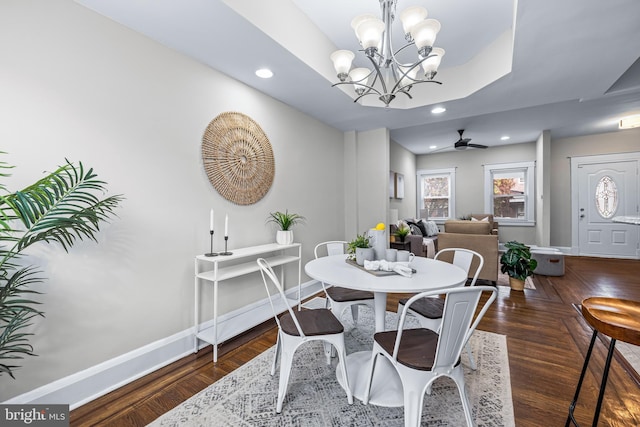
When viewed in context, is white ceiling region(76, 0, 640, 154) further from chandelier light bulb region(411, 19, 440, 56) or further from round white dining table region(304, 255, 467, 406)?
round white dining table region(304, 255, 467, 406)

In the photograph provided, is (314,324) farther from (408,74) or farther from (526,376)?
(408,74)

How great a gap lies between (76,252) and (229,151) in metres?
1.41

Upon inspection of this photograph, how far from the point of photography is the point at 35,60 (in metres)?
1.58

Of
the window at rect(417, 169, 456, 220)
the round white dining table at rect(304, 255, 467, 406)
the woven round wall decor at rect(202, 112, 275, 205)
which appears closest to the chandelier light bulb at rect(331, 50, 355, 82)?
the woven round wall decor at rect(202, 112, 275, 205)

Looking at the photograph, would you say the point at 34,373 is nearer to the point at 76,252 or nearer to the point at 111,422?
the point at 111,422

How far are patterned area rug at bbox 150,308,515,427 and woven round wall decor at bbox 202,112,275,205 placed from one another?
1.55 m

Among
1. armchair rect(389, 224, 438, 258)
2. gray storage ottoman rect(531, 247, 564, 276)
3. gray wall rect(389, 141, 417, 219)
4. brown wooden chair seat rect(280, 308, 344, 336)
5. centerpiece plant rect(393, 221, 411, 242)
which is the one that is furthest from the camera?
gray wall rect(389, 141, 417, 219)

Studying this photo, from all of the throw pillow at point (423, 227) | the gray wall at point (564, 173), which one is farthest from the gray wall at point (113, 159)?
the gray wall at point (564, 173)

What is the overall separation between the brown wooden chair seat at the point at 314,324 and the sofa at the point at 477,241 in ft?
9.59

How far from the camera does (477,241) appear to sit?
394 cm

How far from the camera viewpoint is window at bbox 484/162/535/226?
6.57 m

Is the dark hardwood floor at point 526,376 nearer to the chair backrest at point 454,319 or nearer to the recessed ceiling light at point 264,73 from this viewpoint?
the chair backrest at point 454,319

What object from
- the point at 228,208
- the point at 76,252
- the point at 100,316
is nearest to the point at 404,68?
the point at 228,208

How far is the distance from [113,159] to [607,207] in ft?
28.2
